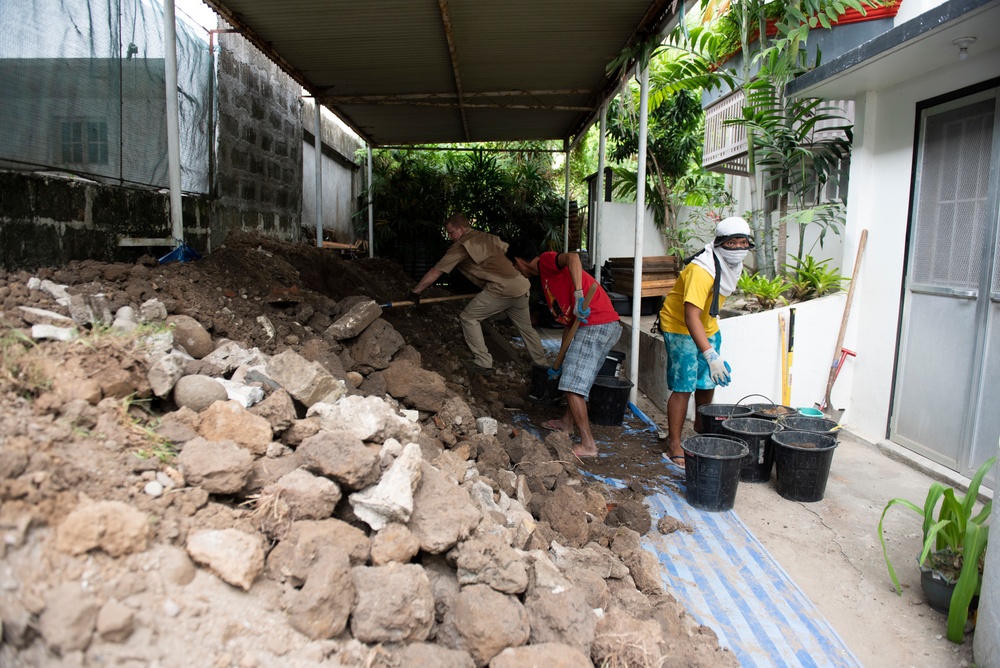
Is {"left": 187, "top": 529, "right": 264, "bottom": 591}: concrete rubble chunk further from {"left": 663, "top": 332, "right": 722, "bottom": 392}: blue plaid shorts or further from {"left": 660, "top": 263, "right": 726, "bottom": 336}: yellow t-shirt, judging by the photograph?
{"left": 663, "top": 332, "right": 722, "bottom": 392}: blue plaid shorts

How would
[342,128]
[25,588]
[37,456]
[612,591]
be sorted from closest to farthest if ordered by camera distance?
[25,588] → [37,456] → [612,591] → [342,128]

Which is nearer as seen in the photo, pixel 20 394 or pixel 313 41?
pixel 20 394

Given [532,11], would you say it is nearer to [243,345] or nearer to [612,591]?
[243,345]

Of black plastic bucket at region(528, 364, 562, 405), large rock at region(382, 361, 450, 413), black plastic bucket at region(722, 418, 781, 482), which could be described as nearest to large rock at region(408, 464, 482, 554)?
large rock at region(382, 361, 450, 413)

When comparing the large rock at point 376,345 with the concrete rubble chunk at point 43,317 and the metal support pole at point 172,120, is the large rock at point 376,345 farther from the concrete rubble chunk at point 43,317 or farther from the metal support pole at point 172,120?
the concrete rubble chunk at point 43,317

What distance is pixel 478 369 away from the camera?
630 centimetres

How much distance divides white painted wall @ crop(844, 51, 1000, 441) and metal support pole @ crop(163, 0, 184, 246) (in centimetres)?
516

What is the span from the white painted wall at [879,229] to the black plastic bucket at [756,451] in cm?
140

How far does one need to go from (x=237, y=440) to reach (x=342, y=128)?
8.99 metres

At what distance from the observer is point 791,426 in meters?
4.24

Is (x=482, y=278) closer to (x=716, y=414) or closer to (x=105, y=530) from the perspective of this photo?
(x=716, y=414)

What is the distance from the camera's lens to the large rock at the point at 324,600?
5.91 feet

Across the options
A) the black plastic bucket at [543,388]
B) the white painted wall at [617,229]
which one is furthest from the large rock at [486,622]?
the white painted wall at [617,229]

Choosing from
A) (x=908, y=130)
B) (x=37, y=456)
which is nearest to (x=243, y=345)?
(x=37, y=456)
